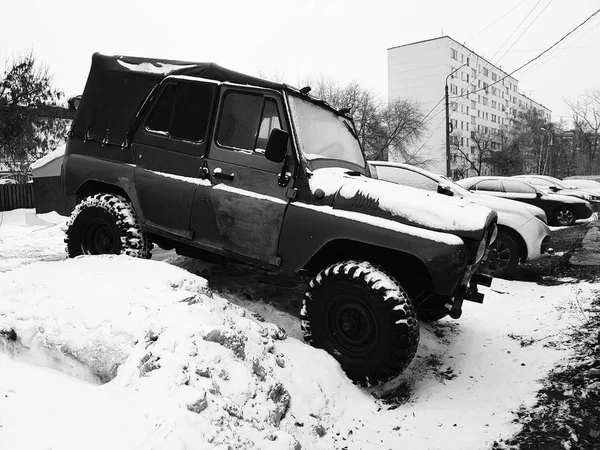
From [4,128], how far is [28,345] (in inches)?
723

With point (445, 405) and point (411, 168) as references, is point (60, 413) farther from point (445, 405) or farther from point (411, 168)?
point (411, 168)

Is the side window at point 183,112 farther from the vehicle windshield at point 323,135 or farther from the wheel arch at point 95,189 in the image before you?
the vehicle windshield at point 323,135

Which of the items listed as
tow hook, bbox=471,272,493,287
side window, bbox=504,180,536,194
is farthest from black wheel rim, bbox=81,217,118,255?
side window, bbox=504,180,536,194

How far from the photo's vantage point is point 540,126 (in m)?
55.2

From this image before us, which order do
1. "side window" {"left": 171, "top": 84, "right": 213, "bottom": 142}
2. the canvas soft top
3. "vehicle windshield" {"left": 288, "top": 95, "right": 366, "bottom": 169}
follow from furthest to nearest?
the canvas soft top
"side window" {"left": 171, "top": 84, "right": 213, "bottom": 142}
"vehicle windshield" {"left": 288, "top": 95, "right": 366, "bottom": 169}

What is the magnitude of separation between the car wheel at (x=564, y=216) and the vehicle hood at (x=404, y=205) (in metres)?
10.5

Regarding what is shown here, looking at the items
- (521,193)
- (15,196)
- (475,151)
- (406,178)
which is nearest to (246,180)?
(406,178)

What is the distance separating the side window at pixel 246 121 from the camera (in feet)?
12.8

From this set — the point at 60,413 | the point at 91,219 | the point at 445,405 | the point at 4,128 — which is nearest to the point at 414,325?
the point at 445,405

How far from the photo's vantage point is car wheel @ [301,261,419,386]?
319 centimetres

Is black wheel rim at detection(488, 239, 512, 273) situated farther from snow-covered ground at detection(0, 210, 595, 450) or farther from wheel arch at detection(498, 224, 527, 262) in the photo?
snow-covered ground at detection(0, 210, 595, 450)

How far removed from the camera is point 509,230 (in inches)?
275

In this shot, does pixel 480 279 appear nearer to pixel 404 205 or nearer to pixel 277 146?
pixel 404 205

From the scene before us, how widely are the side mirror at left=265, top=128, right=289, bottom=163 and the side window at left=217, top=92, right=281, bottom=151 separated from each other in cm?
31
